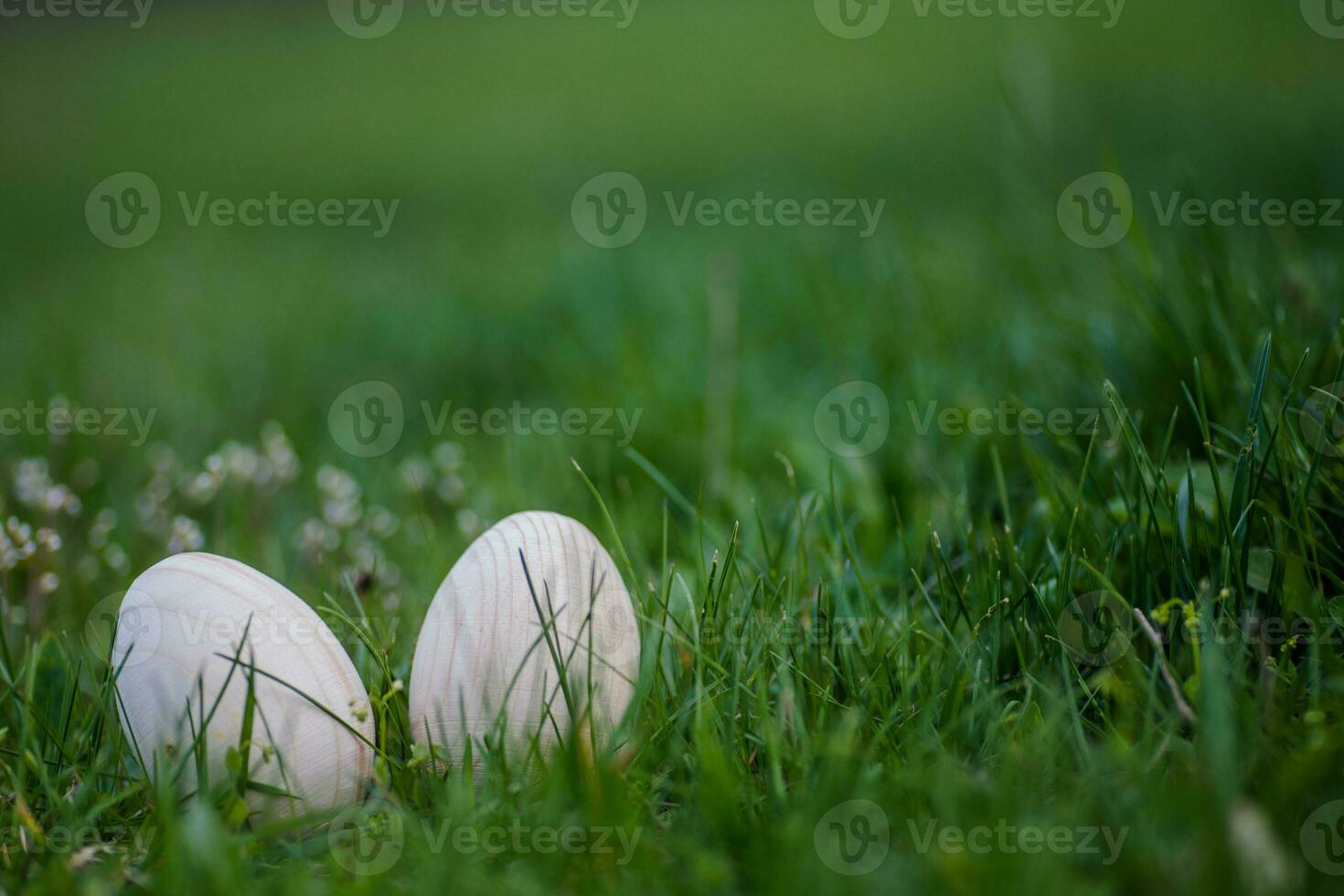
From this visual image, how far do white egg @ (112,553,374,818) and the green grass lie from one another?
5 cm

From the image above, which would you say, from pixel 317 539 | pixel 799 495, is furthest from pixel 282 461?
pixel 799 495

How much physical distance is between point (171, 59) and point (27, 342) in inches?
317

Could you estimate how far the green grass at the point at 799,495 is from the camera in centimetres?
113

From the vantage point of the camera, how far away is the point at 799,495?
2.28m

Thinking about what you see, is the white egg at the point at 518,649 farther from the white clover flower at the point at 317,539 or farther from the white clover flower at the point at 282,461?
the white clover flower at the point at 282,461

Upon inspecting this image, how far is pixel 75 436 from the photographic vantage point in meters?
2.84

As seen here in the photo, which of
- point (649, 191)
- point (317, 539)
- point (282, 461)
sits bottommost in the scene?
point (317, 539)

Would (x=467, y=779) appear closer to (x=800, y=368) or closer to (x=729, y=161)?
(x=800, y=368)

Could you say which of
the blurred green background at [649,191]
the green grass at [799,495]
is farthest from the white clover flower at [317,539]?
the blurred green background at [649,191]

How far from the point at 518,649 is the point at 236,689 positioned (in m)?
0.36

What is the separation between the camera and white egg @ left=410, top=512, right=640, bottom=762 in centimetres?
132

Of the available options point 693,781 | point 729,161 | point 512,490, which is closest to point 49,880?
point 693,781

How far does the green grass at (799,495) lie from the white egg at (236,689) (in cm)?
5

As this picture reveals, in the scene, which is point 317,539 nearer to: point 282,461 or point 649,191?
point 282,461
